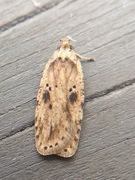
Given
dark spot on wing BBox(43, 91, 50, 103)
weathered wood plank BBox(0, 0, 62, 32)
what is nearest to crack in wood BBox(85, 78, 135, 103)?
dark spot on wing BBox(43, 91, 50, 103)

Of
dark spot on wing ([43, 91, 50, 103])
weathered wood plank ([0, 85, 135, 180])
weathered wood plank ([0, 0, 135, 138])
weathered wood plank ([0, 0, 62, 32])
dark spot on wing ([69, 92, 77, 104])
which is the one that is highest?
weathered wood plank ([0, 0, 62, 32])

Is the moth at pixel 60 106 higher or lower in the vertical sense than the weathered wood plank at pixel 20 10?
lower

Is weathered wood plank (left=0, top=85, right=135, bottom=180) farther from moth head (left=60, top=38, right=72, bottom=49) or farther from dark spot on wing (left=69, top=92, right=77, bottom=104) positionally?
moth head (left=60, top=38, right=72, bottom=49)

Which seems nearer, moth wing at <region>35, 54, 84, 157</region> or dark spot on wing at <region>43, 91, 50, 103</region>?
moth wing at <region>35, 54, 84, 157</region>

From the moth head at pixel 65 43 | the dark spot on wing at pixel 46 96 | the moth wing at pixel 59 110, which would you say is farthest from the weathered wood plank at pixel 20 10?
the dark spot on wing at pixel 46 96

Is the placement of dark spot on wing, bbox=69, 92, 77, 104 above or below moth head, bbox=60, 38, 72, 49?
below

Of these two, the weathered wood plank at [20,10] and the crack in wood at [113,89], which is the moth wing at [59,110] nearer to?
the crack in wood at [113,89]

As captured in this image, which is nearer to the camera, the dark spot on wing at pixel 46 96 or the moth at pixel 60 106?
the moth at pixel 60 106

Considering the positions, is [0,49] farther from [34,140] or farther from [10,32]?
[34,140]
